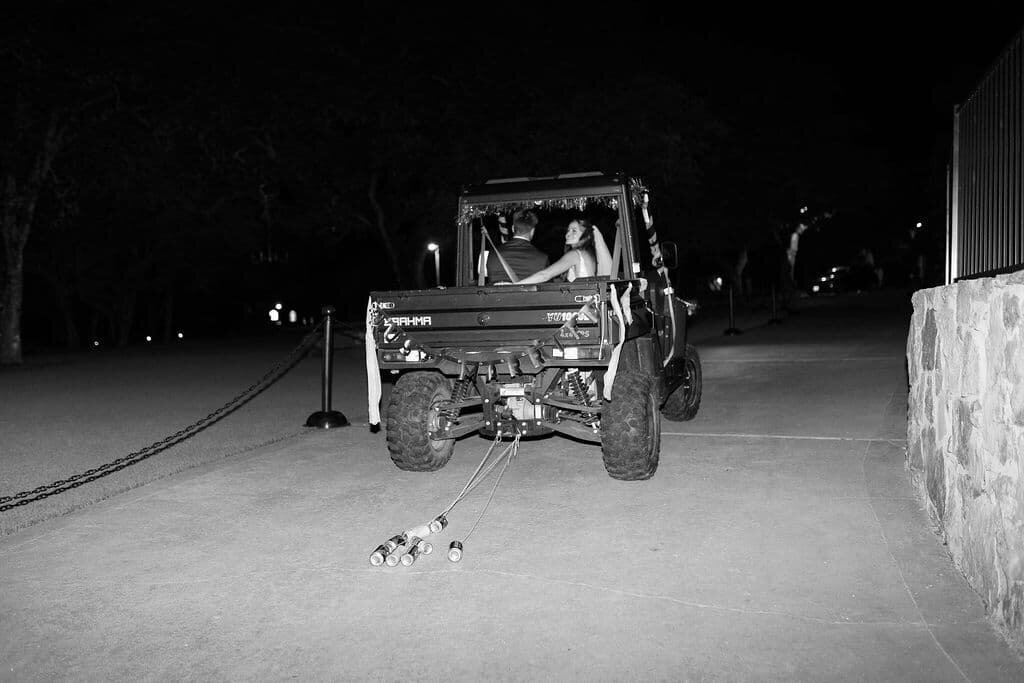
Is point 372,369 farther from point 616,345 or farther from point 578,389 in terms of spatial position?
point 616,345

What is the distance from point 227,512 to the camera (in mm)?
6816

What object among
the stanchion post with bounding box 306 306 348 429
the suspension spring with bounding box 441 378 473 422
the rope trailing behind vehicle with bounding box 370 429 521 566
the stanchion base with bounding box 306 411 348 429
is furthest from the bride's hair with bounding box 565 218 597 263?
the stanchion base with bounding box 306 411 348 429

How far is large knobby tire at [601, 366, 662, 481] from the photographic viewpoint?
7090mm

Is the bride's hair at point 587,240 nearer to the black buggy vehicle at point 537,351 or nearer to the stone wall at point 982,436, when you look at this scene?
the black buggy vehicle at point 537,351

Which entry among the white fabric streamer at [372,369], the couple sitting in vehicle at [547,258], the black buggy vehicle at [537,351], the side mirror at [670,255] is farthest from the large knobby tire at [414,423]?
the side mirror at [670,255]

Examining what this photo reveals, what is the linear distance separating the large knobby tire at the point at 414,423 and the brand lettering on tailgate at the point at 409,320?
591 mm

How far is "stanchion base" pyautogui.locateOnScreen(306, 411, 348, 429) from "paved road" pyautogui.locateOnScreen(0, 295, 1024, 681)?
1914 mm

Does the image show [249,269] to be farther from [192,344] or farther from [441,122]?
[441,122]

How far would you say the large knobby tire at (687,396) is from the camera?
1030cm

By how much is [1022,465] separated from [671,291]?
5.95 meters

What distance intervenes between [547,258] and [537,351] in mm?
1766

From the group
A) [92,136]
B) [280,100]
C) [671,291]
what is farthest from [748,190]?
[671,291]

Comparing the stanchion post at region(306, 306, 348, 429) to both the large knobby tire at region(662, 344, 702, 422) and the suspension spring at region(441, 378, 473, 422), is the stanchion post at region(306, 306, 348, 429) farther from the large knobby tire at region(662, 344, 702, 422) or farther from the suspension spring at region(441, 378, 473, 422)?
the large knobby tire at region(662, 344, 702, 422)

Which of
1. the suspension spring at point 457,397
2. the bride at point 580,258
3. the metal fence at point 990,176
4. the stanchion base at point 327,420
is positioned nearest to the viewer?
the metal fence at point 990,176
